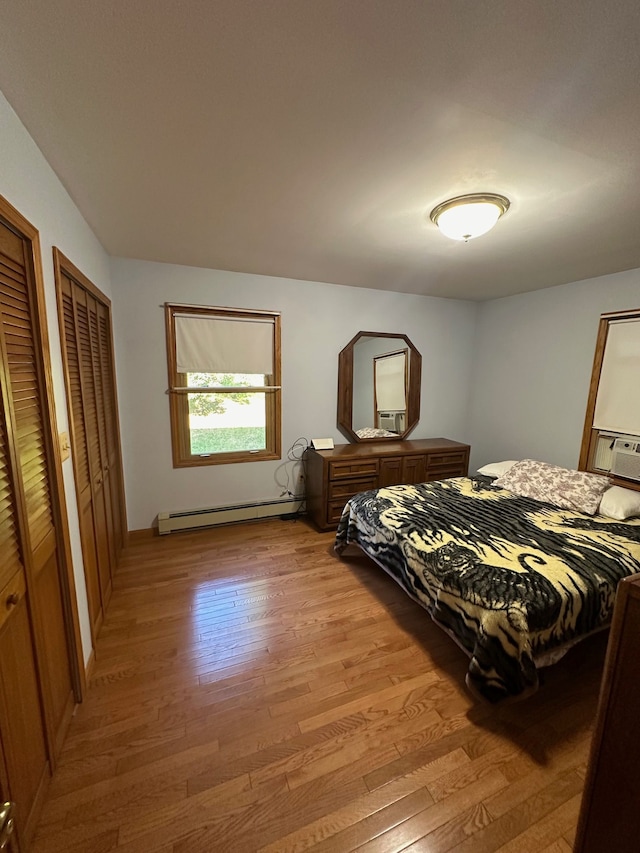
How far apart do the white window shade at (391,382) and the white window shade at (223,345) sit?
1295 mm

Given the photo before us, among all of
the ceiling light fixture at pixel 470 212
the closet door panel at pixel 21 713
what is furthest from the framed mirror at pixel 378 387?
the closet door panel at pixel 21 713

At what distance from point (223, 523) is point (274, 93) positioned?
320 centimetres

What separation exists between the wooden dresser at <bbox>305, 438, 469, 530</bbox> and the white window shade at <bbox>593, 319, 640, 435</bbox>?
1.30 m

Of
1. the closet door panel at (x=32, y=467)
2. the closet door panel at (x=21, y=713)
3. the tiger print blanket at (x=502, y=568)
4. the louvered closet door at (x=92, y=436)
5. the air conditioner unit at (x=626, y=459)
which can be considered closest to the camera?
the closet door panel at (x=21, y=713)

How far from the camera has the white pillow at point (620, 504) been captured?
2.43m

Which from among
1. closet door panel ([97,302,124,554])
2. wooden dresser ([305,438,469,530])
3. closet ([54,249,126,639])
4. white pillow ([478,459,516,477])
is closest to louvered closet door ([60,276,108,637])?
closet ([54,249,126,639])

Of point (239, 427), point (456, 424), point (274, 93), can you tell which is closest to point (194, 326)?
point (239, 427)

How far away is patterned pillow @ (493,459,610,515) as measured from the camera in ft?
Answer: 8.51

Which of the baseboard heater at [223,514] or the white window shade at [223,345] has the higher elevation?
the white window shade at [223,345]

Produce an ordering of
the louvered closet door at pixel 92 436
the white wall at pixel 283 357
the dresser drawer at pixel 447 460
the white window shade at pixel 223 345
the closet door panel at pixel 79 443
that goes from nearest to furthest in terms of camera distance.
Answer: the closet door panel at pixel 79 443 < the louvered closet door at pixel 92 436 < the white wall at pixel 283 357 < the white window shade at pixel 223 345 < the dresser drawer at pixel 447 460

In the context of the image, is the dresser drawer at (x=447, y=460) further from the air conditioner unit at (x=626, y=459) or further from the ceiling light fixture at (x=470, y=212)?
the ceiling light fixture at (x=470, y=212)

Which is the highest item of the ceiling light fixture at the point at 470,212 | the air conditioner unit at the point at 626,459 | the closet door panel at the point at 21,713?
the ceiling light fixture at the point at 470,212

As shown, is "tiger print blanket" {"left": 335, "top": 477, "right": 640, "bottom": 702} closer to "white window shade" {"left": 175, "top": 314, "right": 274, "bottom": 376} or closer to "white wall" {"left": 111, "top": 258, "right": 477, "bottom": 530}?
"white wall" {"left": 111, "top": 258, "right": 477, "bottom": 530}

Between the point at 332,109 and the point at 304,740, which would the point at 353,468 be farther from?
the point at 332,109
